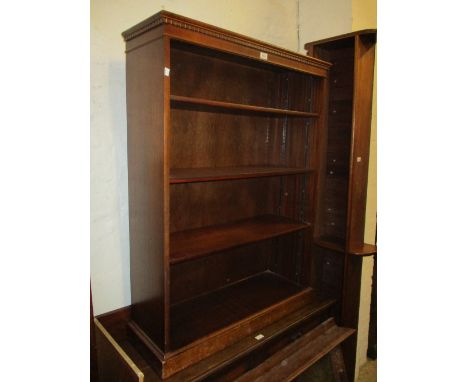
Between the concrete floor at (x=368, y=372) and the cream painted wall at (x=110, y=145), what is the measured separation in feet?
6.44

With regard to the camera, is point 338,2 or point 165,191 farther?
point 338,2

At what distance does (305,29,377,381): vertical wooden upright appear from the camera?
77.9 inches

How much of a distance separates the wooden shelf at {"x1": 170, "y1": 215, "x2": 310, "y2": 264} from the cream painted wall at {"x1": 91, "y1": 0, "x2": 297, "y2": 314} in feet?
0.97

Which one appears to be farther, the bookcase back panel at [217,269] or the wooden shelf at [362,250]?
the wooden shelf at [362,250]

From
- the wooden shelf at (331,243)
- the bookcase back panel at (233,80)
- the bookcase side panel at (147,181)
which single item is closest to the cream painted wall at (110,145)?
the bookcase side panel at (147,181)

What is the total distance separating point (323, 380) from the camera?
239 cm

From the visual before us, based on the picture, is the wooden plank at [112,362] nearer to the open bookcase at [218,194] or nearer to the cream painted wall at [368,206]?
the open bookcase at [218,194]

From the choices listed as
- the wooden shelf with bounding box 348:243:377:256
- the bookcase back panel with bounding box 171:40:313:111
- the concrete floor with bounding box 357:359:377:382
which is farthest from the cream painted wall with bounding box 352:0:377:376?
the bookcase back panel with bounding box 171:40:313:111

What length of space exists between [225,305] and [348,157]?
45.4 inches

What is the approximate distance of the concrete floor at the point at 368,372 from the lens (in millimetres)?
2557

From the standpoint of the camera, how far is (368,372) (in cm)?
261

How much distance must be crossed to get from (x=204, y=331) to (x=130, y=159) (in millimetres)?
862

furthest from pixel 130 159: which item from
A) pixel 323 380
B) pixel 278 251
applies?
pixel 323 380
